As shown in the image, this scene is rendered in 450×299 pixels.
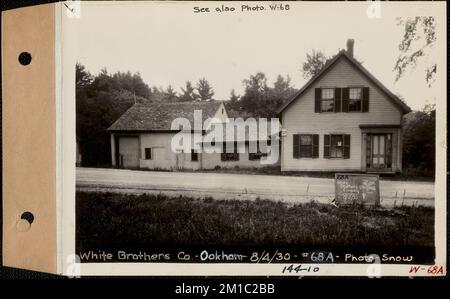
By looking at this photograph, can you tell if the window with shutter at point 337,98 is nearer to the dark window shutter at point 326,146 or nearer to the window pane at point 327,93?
the window pane at point 327,93

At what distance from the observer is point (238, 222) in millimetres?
2156

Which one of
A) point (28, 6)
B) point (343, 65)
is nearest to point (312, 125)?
point (343, 65)

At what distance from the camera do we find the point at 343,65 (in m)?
2.04

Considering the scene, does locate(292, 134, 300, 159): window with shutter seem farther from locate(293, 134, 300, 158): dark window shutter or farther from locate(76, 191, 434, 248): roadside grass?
locate(76, 191, 434, 248): roadside grass

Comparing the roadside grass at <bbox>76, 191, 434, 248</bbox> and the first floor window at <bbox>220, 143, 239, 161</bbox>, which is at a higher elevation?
the first floor window at <bbox>220, 143, 239, 161</bbox>

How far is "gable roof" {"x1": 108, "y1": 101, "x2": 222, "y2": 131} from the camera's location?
211cm

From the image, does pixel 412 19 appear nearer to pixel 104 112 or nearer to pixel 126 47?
pixel 126 47

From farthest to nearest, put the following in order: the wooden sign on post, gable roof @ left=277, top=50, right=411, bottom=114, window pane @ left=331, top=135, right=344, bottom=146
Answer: window pane @ left=331, top=135, right=344, bottom=146 < the wooden sign on post < gable roof @ left=277, top=50, right=411, bottom=114

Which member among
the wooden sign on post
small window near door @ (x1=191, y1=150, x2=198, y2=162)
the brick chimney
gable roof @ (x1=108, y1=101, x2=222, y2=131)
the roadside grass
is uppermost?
the brick chimney

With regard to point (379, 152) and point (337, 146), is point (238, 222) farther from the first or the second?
point (379, 152)

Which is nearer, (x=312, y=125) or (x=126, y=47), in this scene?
(x=126, y=47)

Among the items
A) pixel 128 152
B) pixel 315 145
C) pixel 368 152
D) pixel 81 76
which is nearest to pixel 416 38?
pixel 368 152

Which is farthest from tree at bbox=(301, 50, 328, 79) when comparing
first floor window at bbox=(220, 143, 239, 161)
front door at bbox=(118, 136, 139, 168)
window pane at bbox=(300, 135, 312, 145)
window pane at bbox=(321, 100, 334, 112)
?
front door at bbox=(118, 136, 139, 168)
